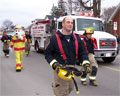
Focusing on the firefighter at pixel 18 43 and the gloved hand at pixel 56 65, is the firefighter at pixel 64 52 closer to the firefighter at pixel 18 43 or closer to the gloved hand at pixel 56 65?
the gloved hand at pixel 56 65

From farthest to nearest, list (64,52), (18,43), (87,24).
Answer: (87,24) < (18,43) < (64,52)

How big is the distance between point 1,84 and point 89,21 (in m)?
5.80

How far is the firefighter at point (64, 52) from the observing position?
9.63 ft

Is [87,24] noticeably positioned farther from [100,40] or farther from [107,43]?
[107,43]

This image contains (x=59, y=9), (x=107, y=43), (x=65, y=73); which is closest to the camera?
(x=65, y=73)

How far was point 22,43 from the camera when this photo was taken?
7688 mm

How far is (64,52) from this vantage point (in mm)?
2938

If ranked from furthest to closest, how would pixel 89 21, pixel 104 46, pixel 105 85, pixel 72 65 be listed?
pixel 89 21 → pixel 104 46 → pixel 105 85 → pixel 72 65

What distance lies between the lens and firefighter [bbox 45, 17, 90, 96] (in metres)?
2.94

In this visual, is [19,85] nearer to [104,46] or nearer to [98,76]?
[98,76]

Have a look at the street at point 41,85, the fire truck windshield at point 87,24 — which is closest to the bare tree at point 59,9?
the fire truck windshield at point 87,24

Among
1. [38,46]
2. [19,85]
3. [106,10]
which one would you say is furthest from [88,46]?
[106,10]

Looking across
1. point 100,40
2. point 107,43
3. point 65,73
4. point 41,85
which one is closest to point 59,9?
point 107,43

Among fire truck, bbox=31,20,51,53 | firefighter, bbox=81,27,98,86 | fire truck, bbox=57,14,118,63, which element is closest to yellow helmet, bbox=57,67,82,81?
firefighter, bbox=81,27,98,86
